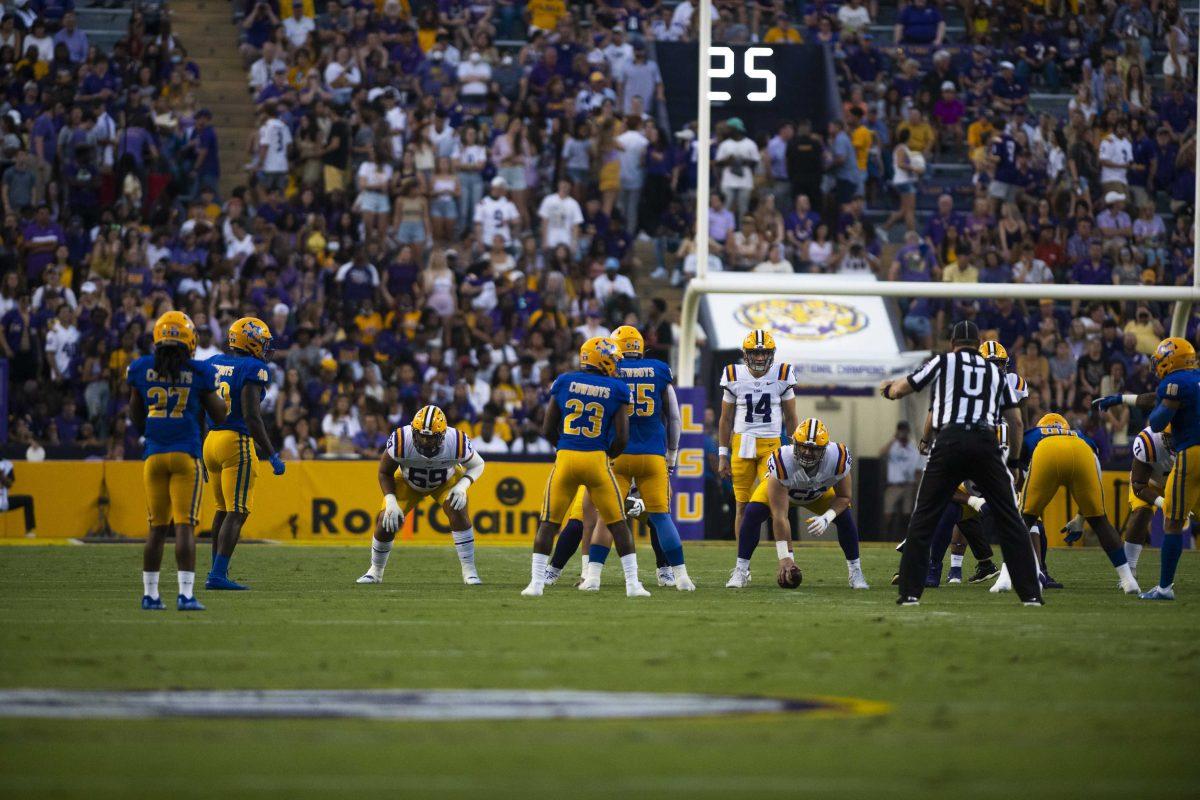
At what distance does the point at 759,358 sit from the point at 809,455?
1270mm

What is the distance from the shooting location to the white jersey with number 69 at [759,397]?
579 inches

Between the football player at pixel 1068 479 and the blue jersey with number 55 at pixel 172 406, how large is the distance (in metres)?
6.07

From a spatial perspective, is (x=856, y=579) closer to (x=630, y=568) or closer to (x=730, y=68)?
(x=630, y=568)

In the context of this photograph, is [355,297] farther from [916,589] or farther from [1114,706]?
[1114,706]

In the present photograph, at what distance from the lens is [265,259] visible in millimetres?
23281

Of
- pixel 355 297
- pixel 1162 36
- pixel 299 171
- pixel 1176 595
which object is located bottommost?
pixel 1176 595

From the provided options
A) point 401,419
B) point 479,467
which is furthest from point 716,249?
point 479,467

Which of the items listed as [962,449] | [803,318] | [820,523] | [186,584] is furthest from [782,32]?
[186,584]

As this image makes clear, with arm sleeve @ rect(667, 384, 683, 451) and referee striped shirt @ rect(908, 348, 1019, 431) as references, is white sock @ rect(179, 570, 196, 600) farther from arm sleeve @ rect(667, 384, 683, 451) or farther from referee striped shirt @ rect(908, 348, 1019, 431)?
referee striped shirt @ rect(908, 348, 1019, 431)

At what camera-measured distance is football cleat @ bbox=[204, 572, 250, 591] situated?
1291 cm

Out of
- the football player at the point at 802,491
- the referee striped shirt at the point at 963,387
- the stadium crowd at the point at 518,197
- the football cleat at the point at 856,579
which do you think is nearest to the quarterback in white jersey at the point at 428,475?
the football player at the point at 802,491

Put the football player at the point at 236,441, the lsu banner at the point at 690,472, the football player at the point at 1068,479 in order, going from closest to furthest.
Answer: the football player at the point at 236,441 → the football player at the point at 1068,479 → the lsu banner at the point at 690,472

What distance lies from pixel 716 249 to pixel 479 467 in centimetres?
957

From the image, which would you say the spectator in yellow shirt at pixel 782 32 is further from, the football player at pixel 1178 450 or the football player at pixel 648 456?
the football player at pixel 1178 450
